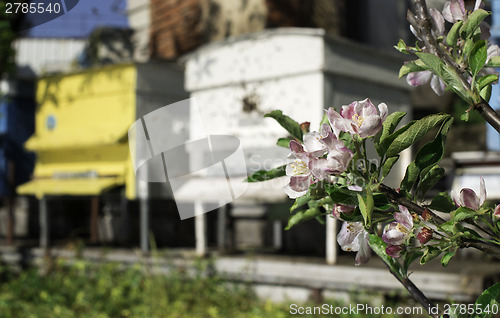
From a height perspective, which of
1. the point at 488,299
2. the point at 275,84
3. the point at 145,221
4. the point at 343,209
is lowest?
the point at 145,221

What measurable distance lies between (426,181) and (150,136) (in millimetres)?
458

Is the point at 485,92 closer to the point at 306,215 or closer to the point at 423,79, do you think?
the point at 423,79

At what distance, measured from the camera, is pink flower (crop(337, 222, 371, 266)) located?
792mm

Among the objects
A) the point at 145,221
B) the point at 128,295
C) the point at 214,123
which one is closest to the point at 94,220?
the point at 145,221

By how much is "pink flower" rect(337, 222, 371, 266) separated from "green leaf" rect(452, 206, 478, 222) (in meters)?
0.13

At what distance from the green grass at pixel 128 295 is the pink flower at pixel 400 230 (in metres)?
2.88

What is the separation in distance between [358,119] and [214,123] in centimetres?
307

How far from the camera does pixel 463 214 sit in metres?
0.73

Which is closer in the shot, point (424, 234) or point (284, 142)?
point (424, 234)

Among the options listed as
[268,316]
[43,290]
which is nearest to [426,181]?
[268,316]

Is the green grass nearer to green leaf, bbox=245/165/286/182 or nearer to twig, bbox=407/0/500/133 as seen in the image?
green leaf, bbox=245/165/286/182

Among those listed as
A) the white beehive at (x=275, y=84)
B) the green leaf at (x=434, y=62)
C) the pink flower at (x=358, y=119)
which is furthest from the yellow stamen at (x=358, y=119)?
the white beehive at (x=275, y=84)

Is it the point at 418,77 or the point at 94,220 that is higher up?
the point at 418,77

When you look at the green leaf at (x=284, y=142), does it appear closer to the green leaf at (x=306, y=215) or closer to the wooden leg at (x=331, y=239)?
the green leaf at (x=306, y=215)
